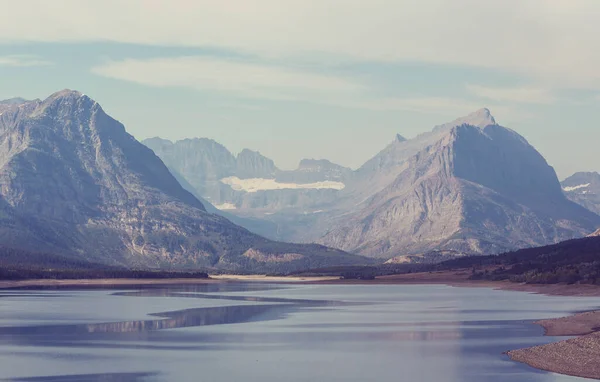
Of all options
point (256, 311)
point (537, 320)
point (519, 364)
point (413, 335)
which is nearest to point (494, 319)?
point (537, 320)

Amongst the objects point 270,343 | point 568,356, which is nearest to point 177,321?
point 270,343

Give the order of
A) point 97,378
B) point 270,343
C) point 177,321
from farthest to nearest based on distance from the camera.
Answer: point 177,321, point 270,343, point 97,378

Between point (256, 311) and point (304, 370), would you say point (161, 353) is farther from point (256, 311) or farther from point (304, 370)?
point (256, 311)

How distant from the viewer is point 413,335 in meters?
131

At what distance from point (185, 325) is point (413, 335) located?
34.8 meters

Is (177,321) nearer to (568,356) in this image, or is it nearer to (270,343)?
(270,343)

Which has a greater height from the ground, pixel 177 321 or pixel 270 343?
pixel 177 321

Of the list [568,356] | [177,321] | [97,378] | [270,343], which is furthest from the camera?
[177,321]

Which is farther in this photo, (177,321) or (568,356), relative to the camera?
(177,321)

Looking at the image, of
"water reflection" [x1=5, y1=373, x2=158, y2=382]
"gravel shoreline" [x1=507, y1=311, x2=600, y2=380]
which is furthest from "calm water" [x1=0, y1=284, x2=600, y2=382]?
→ "gravel shoreline" [x1=507, y1=311, x2=600, y2=380]

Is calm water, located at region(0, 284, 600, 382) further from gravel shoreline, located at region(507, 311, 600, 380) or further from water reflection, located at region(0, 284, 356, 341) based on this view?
gravel shoreline, located at region(507, 311, 600, 380)

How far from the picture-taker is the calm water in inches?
3703

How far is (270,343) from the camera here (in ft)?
396

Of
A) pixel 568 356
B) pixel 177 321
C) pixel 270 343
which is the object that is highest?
pixel 177 321
